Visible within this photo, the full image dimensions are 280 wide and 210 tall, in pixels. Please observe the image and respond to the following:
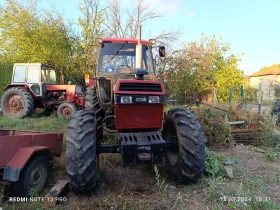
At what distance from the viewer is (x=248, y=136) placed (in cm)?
571

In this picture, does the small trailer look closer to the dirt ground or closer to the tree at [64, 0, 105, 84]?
the dirt ground

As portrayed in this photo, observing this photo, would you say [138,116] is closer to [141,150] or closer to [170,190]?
[141,150]

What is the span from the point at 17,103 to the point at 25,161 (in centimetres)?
761

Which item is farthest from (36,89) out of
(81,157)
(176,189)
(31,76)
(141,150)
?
(176,189)

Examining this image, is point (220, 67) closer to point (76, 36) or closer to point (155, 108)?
point (76, 36)

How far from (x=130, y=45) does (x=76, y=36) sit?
11781 mm

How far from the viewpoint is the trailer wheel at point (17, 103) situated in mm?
9312

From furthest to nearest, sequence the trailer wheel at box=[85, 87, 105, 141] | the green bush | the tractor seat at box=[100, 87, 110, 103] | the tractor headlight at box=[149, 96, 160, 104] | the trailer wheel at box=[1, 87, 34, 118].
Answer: the trailer wheel at box=[1, 87, 34, 118]
the tractor seat at box=[100, 87, 110, 103]
the trailer wheel at box=[85, 87, 105, 141]
the green bush
the tractor headlight at box=[149, 96, 160, 104]

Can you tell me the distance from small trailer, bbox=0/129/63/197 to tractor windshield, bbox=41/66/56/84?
721 cm

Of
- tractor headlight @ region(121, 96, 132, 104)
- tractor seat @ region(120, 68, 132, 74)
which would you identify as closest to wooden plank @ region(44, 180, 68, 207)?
tractor headlight @ region(121, 96, 132, 104)

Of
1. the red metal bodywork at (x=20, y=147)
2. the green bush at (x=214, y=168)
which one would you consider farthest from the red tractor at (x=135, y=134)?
the red metal bodywork at (x=20, y=147)

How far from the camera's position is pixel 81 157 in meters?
2.83

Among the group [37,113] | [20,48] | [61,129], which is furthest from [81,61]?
[61,129]

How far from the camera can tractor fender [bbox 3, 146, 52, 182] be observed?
9.26 feet
